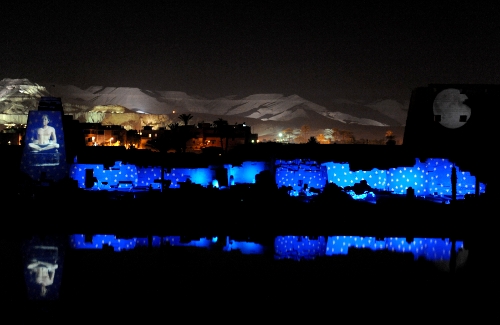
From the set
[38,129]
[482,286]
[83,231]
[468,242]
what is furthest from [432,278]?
[38,129]

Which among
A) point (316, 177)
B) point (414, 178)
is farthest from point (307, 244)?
point (414, 178)

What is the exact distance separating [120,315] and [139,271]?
3.01m

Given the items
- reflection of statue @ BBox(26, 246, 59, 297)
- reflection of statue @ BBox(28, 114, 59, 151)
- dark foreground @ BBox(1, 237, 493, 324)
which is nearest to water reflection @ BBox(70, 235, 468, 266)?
dark foreground @ BBox(1, 237, 493, 324)

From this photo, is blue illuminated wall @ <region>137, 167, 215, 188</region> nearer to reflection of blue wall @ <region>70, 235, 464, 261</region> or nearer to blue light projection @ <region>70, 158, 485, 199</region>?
blue light projection @ <region>70, 158, 485, 199</region>

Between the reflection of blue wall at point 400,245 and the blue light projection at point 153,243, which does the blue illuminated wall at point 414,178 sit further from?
the blue light projection at point 153,243

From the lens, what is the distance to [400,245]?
15.2 m

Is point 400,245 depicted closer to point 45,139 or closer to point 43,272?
point 43,272

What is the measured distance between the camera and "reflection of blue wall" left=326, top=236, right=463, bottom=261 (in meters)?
14.3

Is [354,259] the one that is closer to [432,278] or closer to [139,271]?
[432,278]

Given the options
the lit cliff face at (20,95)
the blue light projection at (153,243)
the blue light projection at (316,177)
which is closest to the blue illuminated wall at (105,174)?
the blue light projection at (316,177)

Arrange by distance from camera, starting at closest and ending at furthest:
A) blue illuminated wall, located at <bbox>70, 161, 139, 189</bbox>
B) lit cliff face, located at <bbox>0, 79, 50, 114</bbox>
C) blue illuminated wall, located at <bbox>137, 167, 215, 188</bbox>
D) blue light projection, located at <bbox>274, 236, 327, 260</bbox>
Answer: blue light projection, located at <bbox>274, 236, 327, 260</bbox> → blue illuminated wall, located at <bbox>70, 161, 139, 189</bbox> → blue illuminated wall, located at <bbox>137, 167, 215, 188</bbox> → lit cliff face, located at <bbox>0, 79, 50, 114</bbox>

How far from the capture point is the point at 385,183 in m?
22.3

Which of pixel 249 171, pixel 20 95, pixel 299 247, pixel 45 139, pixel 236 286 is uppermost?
pixel 20 95

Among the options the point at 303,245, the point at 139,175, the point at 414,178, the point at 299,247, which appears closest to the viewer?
the point at 299,247
